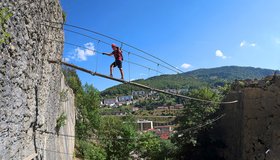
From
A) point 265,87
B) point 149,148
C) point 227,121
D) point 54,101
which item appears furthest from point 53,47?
point 149,148

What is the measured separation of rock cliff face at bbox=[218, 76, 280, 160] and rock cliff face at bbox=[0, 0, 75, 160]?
40.9 ft

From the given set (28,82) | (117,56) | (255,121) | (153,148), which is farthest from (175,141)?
(28,82)

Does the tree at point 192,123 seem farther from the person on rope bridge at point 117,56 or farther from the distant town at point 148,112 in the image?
the distant town at point 148,112

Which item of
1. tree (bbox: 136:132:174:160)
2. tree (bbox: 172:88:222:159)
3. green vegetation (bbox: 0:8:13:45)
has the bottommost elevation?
tree (bbox: 136:132:174:160)

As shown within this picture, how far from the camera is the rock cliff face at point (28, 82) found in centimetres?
596

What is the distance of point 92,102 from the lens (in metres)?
41.4

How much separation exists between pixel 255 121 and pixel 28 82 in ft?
50.8

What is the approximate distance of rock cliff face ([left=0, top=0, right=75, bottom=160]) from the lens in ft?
19.6

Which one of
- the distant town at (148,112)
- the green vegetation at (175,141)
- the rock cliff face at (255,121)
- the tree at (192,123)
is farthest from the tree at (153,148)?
the distant town at (148,112)

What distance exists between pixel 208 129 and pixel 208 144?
42.9 inches

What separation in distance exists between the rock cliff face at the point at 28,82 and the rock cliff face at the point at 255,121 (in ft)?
40.9

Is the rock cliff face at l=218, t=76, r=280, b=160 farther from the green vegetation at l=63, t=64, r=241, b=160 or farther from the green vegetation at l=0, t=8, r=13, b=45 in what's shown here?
the green vegetation at l=0, t=8, r=13, b=45

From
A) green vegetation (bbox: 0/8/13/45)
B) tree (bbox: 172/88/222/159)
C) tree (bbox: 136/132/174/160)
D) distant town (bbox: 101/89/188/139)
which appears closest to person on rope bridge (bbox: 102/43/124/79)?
green vegetation (bbox: 0/8/13/45)

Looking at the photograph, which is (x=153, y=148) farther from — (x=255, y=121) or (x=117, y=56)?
(x=117, y=56)
